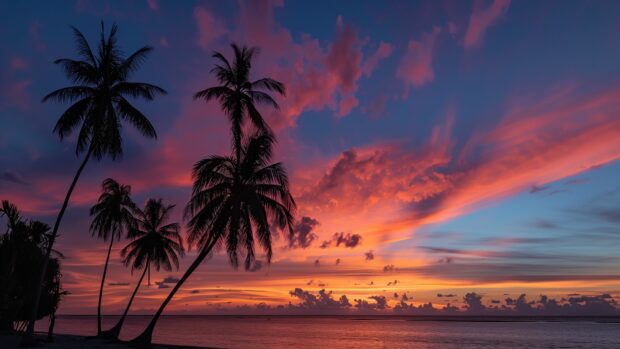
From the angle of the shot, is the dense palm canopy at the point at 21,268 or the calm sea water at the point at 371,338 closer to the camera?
the dense palm canopy at the point at 21,268

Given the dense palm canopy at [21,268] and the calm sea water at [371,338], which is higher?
the dense palm canopy at [21,268]

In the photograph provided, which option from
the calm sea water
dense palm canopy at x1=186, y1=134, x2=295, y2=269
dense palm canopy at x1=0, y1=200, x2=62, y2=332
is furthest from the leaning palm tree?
the calm sea water

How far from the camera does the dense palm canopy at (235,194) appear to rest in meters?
26.0

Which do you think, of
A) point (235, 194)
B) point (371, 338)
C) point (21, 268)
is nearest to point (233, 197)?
point (235, 194)

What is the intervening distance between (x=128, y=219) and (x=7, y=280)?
1016cm

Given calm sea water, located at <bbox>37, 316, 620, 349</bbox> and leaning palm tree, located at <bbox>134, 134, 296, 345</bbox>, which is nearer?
leaning palm tree, located at <bbox>134, 134, 296, 345</bbox>

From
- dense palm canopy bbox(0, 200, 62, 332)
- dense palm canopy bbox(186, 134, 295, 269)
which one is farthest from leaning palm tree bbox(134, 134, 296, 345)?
dense palm canopy bbox(0, 200, 62, 332)

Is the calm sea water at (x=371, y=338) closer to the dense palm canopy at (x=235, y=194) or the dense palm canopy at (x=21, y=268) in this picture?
the dense palm canopy at (x=21, y=268)

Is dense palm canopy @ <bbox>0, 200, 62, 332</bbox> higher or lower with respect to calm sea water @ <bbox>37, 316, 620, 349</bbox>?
higher

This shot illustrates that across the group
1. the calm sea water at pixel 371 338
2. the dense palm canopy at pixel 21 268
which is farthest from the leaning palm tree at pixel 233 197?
the calm sea water at pixel 371 338

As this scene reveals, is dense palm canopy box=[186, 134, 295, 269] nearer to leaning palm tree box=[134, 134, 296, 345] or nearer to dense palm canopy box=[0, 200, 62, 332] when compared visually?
leaning palm tree box=[134, 134, 296, 345]

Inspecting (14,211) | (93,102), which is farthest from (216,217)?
(14,211)

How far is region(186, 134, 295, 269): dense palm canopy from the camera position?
2605 centimetres

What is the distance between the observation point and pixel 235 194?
84.4ft
